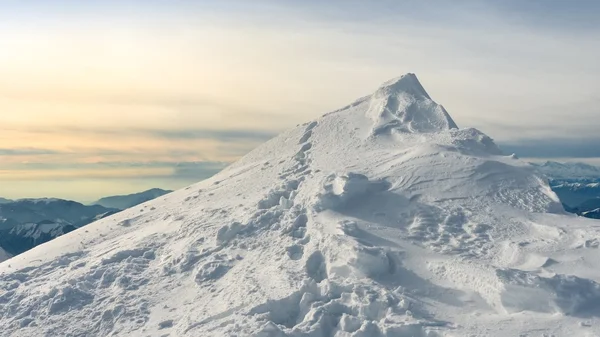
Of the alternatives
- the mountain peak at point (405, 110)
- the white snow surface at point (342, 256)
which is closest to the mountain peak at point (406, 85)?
the mountain peak at point (405, 110)

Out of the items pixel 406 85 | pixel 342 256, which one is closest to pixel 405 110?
pixel 406 85

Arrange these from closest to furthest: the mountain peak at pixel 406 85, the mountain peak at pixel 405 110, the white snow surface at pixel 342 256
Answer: the white snow surface at pixel 342 256
the mountain peak at pixel 405 110
the mountain peak at pixel 406 85

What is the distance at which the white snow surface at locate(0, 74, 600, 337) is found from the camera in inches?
1058

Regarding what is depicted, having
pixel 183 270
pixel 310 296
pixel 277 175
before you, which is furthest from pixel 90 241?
pixel 310 296

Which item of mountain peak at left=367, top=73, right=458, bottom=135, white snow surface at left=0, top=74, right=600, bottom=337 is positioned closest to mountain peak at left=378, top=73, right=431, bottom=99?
mountain peak at left=367, top=73, right=458, bottom=135

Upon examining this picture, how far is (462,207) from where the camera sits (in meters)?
34.9

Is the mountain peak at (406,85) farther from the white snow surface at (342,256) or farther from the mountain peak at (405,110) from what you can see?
the white snow surface at (342,256)

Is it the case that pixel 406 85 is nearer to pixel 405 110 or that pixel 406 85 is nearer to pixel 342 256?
pixel 405 110

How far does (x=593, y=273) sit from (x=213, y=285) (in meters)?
17.4

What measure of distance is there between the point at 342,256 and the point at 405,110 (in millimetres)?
18504

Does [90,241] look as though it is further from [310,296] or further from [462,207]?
[462,207]

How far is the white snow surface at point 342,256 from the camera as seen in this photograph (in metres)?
26.9

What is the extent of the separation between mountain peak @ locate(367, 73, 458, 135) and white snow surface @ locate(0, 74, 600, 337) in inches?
14.7

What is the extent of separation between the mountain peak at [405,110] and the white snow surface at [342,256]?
374 millimetres
